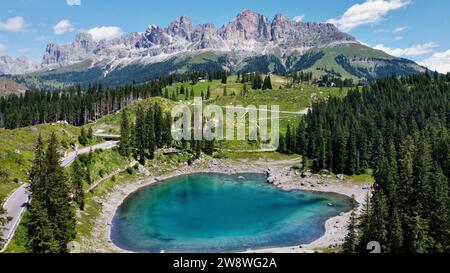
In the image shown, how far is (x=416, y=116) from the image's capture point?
15138 cm

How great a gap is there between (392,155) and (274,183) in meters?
35.8

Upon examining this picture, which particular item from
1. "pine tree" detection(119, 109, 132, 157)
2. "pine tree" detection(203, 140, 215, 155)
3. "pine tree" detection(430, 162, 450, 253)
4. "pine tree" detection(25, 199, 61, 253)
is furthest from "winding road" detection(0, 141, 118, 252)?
"pine tree" detection(203, 140, 215, 155)

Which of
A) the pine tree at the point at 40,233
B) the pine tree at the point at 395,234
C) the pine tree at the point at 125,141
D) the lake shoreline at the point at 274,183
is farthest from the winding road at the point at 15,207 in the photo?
the pine tree at the point at 395,234

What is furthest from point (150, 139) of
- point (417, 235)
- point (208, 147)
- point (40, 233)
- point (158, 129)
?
point (417, 235)

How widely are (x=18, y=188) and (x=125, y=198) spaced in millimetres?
30107

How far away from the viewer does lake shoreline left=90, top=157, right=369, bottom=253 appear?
204 feet

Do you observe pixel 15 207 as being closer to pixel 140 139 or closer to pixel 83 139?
pixel 83 139

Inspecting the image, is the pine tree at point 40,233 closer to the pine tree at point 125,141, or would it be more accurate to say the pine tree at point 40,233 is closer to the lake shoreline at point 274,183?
the lake shoreline at point 274,183

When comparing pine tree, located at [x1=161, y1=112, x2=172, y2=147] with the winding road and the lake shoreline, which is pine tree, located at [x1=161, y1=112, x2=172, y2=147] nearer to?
the lake shoreline

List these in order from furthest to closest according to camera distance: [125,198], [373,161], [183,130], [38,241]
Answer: [183,130] → [373,161] → [125,198] → [38,241]

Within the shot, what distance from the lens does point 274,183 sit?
114 m

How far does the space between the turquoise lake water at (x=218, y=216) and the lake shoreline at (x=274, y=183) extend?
185 cm
